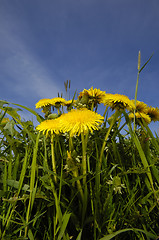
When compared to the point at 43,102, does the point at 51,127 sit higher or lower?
lower

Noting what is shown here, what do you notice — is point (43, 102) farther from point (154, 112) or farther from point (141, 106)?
point (154, 112)

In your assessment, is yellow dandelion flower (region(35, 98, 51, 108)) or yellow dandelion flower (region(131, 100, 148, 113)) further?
yellow dandelion flower (region(131, 100, 148, 113))

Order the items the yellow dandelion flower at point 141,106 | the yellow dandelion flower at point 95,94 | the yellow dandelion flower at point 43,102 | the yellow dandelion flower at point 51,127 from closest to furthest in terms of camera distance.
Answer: the yellow dandelion flower at point 51,127 → the yellow dandelion flower at point 95,94 → the yellow dandelion flower at point 43,102 → the yellow dandelion flower at point 141,106

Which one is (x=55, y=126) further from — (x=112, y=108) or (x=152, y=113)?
(x=152, y=113)

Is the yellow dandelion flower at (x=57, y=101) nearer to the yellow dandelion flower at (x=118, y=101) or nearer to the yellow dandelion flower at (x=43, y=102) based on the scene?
the yellow dandelion flower at (x=43, y=102)

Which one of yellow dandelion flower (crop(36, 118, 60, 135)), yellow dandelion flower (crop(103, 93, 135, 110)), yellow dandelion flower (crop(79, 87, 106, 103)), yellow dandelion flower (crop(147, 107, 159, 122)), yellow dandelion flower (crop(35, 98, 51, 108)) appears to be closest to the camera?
yellow dandelion flower (crop(36, 118, 60, 135))

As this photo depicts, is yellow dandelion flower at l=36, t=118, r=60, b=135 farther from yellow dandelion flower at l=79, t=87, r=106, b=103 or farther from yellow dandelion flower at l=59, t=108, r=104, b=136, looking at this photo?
yellow dandelion flower at l=79, t=87, r=106, b=103

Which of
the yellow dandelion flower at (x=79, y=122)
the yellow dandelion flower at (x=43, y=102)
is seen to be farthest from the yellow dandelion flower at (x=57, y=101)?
the yellow dandelion flower at (x=79, y=122)

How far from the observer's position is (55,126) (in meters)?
1.03

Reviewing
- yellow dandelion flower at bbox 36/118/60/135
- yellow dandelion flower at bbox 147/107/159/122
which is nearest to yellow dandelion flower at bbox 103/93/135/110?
yellow dandelion flower at bbox 36/118/60/135

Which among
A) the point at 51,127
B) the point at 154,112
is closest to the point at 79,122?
the point at 51,127

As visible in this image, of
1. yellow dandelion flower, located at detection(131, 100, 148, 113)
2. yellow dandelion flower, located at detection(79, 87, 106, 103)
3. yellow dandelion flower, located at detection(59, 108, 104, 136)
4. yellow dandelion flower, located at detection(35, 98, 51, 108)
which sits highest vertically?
yellow dandelion flower, located at detection(35, 98, 51, 108)

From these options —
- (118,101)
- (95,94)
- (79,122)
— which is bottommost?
(79,122)

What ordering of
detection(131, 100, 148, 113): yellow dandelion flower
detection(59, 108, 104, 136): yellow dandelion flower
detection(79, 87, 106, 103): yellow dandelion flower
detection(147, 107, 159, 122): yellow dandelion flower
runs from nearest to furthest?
detection(59, 108, 104, 136): yellow dandelion flower < detection(79, 87, 106, 103): yellow dandelion flower < detection(131, 100, 148, 113): yellow dandelion flower < detection(147, 107, 159, 122): yellow dandelion flower
